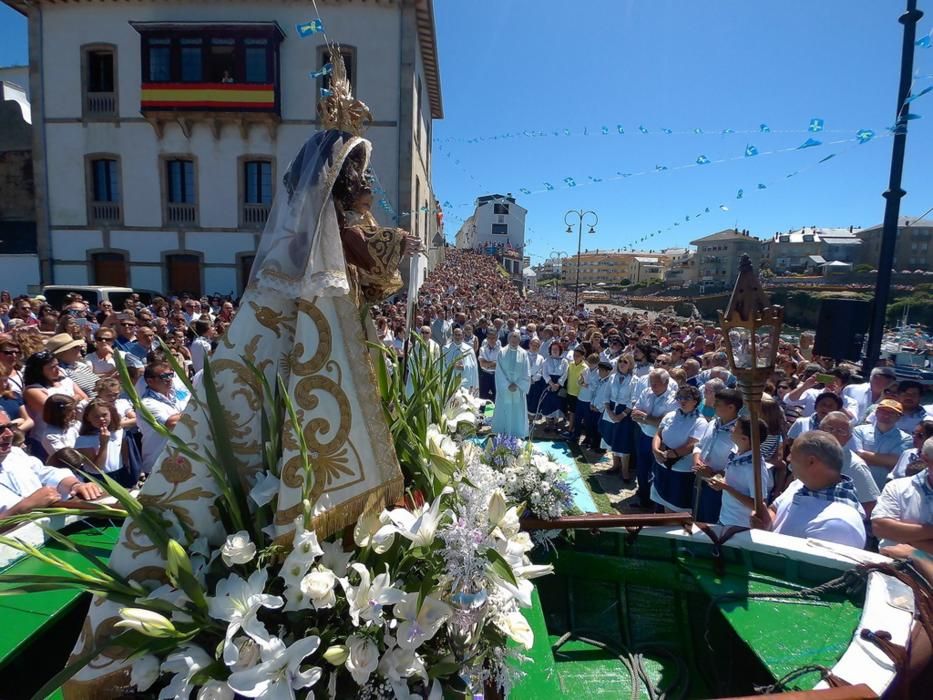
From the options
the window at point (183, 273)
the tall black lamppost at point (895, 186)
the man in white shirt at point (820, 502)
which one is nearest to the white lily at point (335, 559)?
the man in white shirt at point (820, 502)

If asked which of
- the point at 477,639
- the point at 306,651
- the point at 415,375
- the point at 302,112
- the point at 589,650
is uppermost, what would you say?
the point at 302,112

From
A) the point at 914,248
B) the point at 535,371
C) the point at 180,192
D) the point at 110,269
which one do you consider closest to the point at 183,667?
the point at 535,371

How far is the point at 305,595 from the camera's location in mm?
1430

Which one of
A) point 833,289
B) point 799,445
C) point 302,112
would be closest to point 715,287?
point 833,289

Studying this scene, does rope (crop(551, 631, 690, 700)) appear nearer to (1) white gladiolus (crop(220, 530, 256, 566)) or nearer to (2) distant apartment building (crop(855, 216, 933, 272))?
(1) white gladiolus (crop(220, 530, 256, 566))

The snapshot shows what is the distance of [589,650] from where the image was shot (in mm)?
2834

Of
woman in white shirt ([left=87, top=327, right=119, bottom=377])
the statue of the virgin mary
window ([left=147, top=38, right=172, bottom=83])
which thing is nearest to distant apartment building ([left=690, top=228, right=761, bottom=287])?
window ([left=147, top=38, right=172, bottom=83])

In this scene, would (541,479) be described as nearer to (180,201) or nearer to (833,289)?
(180,201)

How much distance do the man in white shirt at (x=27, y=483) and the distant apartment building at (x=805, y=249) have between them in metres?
63.4

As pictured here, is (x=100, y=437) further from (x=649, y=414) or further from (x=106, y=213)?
(x=106, y=213)

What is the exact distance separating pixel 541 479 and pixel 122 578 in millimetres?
1668

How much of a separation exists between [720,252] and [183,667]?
71932 mm

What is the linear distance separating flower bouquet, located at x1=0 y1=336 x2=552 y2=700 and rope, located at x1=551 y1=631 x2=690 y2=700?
127 centimetres

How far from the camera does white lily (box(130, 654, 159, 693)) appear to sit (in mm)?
1379
